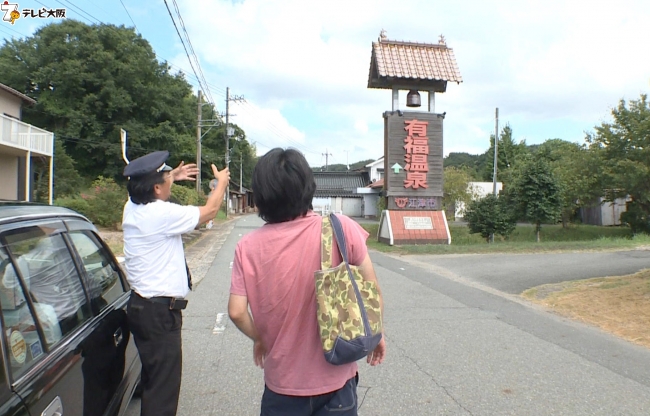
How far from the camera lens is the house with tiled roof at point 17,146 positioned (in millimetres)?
18875

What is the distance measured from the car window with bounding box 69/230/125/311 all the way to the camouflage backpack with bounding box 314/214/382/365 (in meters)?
1.64

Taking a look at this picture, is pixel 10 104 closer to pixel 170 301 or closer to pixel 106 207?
pixel 106 207

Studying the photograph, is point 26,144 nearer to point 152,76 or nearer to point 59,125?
point 59,125

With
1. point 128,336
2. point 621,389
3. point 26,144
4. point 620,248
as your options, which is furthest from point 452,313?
point 26,144

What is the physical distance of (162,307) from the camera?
2.67m

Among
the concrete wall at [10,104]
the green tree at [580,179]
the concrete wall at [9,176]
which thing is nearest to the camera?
the concrete wall at [10,104]

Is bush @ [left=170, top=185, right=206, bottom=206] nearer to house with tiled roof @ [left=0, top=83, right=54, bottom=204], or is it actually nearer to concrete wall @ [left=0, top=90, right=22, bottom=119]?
house with tiled roof @ [left=0, top=83, right=54, bottom=204]

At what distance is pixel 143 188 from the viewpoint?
2.73 metres

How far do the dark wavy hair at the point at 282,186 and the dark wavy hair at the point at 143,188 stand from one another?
3.08 feet

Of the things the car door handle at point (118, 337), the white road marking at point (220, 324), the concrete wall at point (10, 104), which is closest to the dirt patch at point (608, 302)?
the white road marking at point (220, 324)

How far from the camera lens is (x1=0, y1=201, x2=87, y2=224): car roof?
2168 mm

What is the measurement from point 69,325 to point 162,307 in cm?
45

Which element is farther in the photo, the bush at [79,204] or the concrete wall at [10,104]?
the concrete wall at [10,104]

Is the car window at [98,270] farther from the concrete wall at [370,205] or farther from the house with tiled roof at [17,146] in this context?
the concrete wall at [370,205]
